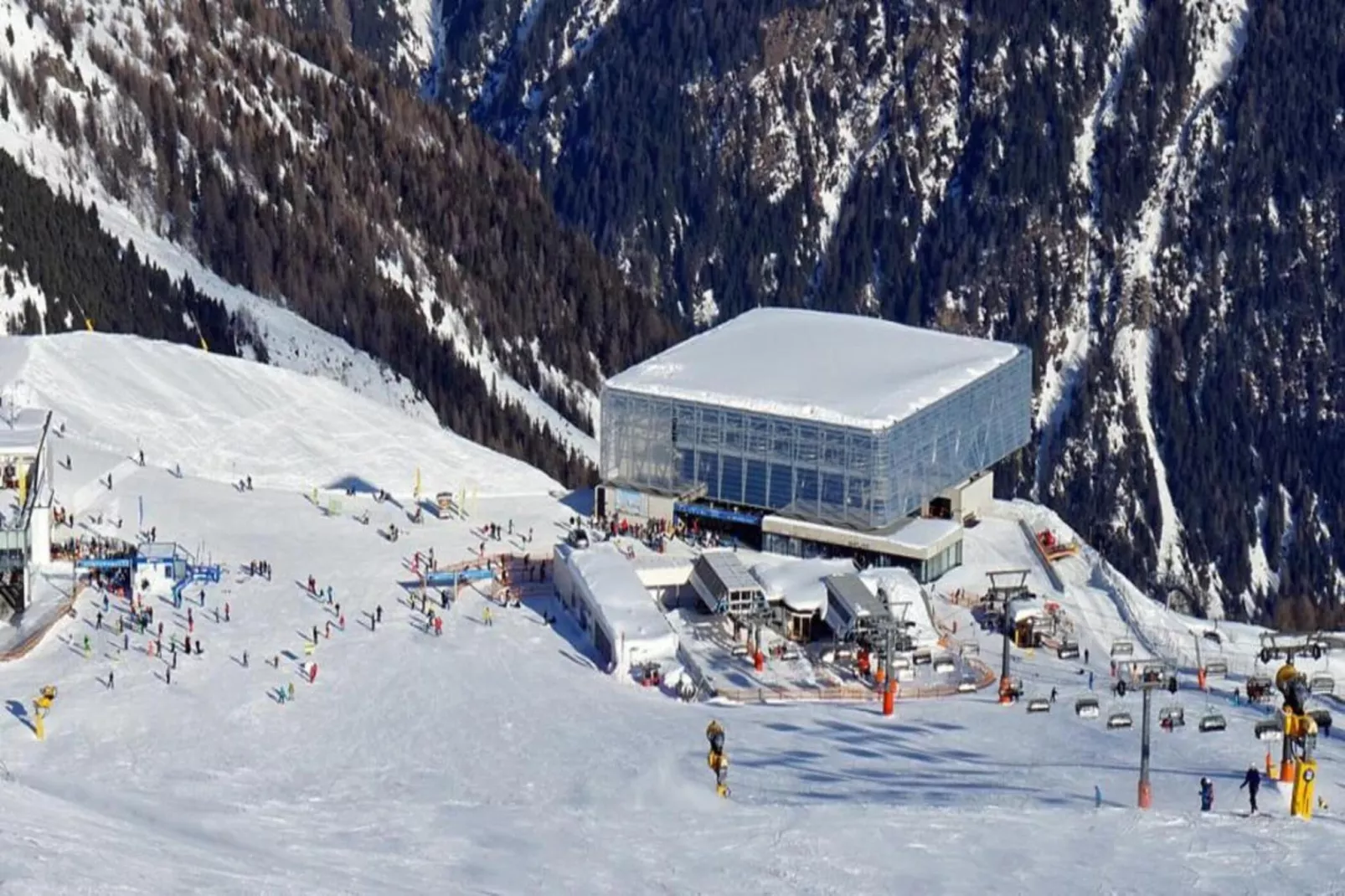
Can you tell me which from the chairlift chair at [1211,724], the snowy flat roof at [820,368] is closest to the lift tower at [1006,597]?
the chairlift chair at [1211,724]

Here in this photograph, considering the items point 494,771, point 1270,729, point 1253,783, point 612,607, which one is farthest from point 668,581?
point 1253,783

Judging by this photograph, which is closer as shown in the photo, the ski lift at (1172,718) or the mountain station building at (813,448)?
the ski lift at (1172,718)

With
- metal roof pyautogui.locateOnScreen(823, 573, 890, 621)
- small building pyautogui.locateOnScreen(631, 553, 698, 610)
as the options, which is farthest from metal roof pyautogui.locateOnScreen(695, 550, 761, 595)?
metal roof pyautogui.locateOnScreen(823, 573, 890, 621)

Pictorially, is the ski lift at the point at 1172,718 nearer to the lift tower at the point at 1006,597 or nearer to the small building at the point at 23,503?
the lift tower at the point at 1006,597

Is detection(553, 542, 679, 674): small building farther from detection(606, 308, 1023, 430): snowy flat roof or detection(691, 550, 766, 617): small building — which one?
detection(606, 308, 1023, 430): snowy flat roof

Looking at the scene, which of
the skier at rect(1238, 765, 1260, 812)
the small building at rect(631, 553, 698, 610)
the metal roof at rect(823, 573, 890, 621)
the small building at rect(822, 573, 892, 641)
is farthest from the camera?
the small building at rect(631, 553, 698, 610)

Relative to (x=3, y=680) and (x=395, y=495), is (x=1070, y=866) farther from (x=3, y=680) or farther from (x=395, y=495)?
(x=395, y=495)

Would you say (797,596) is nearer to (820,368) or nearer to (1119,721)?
(1119,721)
